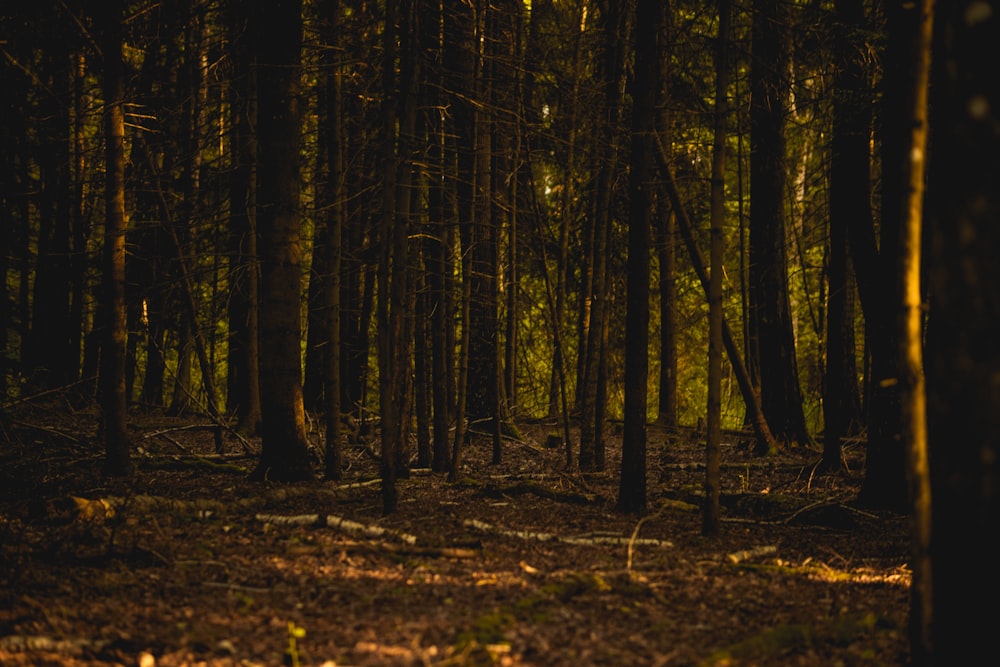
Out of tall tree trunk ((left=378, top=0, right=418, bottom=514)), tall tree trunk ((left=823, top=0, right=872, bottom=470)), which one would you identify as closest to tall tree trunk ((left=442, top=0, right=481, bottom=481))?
tall tree trunk ((left=378, top=0, right=418, bottom=514))

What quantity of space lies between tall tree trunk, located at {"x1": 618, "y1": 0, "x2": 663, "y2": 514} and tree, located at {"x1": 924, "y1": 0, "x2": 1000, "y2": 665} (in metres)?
5.31

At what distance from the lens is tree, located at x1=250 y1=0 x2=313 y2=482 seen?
1059 centimetres

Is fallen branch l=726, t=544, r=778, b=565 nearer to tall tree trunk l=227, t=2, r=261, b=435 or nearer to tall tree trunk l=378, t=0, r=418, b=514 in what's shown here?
tall tree trunk l=378, t=0, r=418, b=514

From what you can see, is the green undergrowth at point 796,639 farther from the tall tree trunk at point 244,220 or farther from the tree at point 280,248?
the tall tree trunk at point 244,220

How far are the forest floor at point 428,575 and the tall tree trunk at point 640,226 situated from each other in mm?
956

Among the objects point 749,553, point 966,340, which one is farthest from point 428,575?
point 966,340

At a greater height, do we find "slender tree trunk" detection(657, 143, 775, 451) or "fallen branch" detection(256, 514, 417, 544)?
"slender tree trunk" detection(657, 143, 775, 451)

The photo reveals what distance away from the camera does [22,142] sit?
1273cm

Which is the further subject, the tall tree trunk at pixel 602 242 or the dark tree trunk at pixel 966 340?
the tall tree trunk at pixel 602 242

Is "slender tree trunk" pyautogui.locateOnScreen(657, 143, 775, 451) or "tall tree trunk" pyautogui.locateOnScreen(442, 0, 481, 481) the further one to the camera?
"tall tree trunk" pyautogui.locateOnScreen(442, 0, 481, 481)

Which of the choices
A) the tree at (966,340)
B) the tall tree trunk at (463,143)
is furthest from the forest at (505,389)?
the tall tree trunk at (463,143)

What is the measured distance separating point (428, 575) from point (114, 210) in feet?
20.1

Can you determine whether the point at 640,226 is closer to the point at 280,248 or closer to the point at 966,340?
the point at 280,248

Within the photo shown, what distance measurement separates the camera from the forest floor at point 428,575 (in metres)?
4.41
